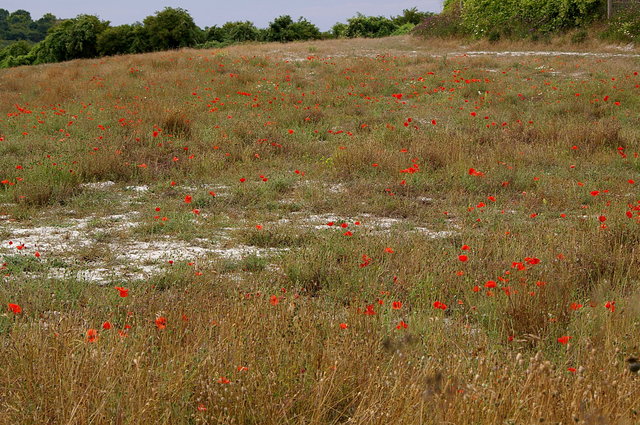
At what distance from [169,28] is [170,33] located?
0.52 metres

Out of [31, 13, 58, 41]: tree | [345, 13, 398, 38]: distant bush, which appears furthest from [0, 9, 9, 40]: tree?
[345, 13, 398, 38]: distant bush

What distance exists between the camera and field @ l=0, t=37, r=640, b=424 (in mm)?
2449

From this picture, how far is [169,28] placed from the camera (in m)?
40.0

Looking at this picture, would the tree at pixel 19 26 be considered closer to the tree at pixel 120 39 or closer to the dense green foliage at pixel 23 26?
the dense green foliage at pixel 23 26

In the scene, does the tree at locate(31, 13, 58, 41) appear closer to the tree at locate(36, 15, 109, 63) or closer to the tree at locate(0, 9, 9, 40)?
the tree at locate(0, 9, 9, 40)

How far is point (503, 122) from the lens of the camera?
1094cm

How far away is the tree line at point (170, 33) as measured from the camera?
3984 cm

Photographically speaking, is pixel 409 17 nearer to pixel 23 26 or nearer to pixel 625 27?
pixel 625 27

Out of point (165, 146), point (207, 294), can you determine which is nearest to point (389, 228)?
point (207, 294)

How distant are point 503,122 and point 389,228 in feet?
18.8

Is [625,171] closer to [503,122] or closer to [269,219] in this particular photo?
[503,122]

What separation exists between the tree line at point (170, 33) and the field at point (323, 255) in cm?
2701

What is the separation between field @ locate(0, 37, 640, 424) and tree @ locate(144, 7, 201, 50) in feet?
86.8

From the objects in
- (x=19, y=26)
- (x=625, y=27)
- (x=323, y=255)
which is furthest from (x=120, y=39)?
(x=19, y=26)
